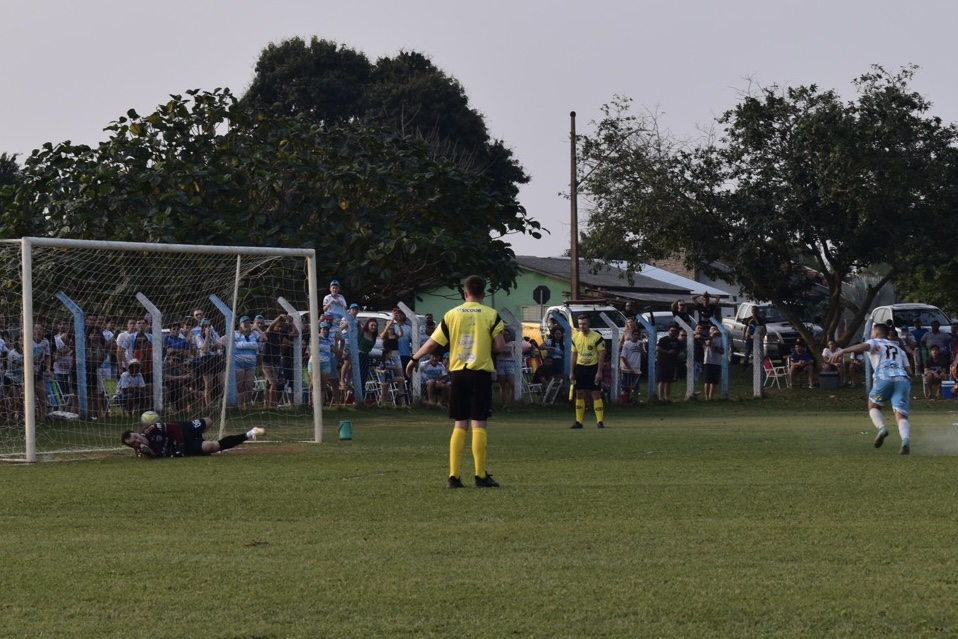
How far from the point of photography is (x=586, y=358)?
2250cm

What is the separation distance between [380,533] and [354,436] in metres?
10.3

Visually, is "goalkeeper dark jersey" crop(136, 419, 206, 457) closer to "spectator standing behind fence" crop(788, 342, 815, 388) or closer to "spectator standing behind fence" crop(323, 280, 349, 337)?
"spectator standing behind fence" crop(323, 280, 349, 337)

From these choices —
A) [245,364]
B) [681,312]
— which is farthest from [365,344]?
[681,312]

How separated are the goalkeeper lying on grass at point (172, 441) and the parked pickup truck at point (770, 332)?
2513 centimetres

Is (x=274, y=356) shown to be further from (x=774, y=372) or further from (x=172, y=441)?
(x=774, y=372)

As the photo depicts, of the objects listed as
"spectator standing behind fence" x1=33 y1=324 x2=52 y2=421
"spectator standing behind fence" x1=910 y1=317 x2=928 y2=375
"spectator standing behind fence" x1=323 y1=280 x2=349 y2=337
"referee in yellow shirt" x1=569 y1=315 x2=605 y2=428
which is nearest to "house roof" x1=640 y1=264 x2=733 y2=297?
"spectator standing behind fence" x1=910 y1=317 x2=928 y2=375

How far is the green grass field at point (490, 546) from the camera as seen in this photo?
6684 millimetres

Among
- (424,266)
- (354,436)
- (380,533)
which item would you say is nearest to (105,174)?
(424,266)

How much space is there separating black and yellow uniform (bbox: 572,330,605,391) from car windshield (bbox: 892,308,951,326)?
2139 cm

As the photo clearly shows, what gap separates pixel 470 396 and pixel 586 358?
400 inches

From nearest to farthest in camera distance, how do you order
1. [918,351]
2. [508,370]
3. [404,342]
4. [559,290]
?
1. [404,342]
2. [508,370]
3. [918,351]
4. [559,290]

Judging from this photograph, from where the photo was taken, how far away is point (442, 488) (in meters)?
12.2

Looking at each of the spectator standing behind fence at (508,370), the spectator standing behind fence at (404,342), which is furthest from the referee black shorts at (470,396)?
the spectator standing behind fence at (508,370)

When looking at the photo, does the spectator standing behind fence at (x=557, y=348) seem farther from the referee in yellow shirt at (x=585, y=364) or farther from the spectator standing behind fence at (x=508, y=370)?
the referee in yellow shirt at (x=585, y=364)
